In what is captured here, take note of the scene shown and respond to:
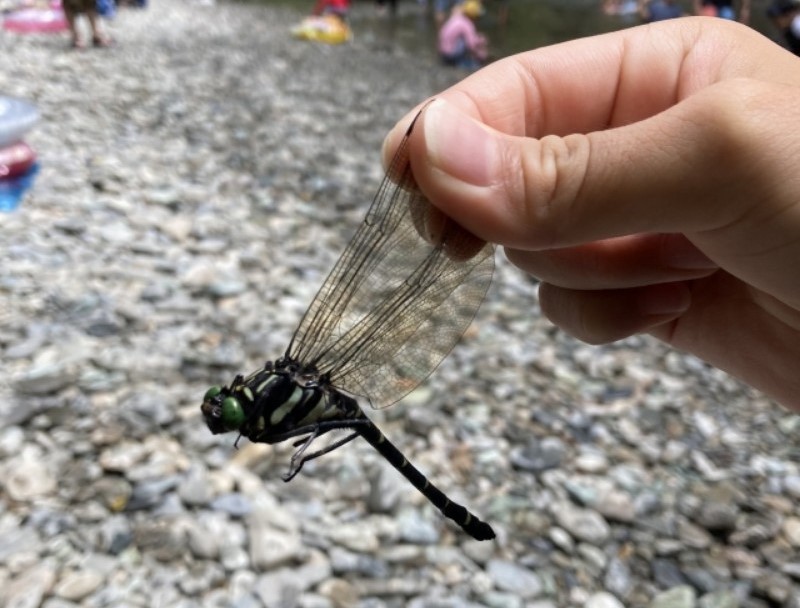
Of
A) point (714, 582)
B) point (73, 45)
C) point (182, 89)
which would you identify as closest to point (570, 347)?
point (714, 582)

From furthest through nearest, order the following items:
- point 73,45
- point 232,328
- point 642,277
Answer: point 73,45, point 232,328, point 642,277

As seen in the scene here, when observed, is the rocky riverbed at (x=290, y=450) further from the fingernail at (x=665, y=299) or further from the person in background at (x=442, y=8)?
the person in background at (x=442, y=8)

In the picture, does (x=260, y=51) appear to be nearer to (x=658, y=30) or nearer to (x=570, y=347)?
(x=570, y=347)

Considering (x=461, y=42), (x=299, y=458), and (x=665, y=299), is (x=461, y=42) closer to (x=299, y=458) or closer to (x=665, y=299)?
(x=665, y=299)

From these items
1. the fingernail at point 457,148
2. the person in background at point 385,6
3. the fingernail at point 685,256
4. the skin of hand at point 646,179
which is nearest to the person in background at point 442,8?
the person in background at point 385,6

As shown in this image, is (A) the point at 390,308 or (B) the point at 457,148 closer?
(B) the point at 457,148

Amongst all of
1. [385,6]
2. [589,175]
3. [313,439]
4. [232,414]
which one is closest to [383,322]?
[313,439]

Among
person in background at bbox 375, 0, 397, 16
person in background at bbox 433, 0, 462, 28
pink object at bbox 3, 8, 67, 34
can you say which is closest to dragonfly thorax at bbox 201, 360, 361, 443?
pink object at bbox 3, 8, 67, 34

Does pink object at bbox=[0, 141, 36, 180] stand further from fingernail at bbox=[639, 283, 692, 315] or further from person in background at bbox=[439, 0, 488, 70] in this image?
person in background at bbox=[439, 0, 488, 70]
